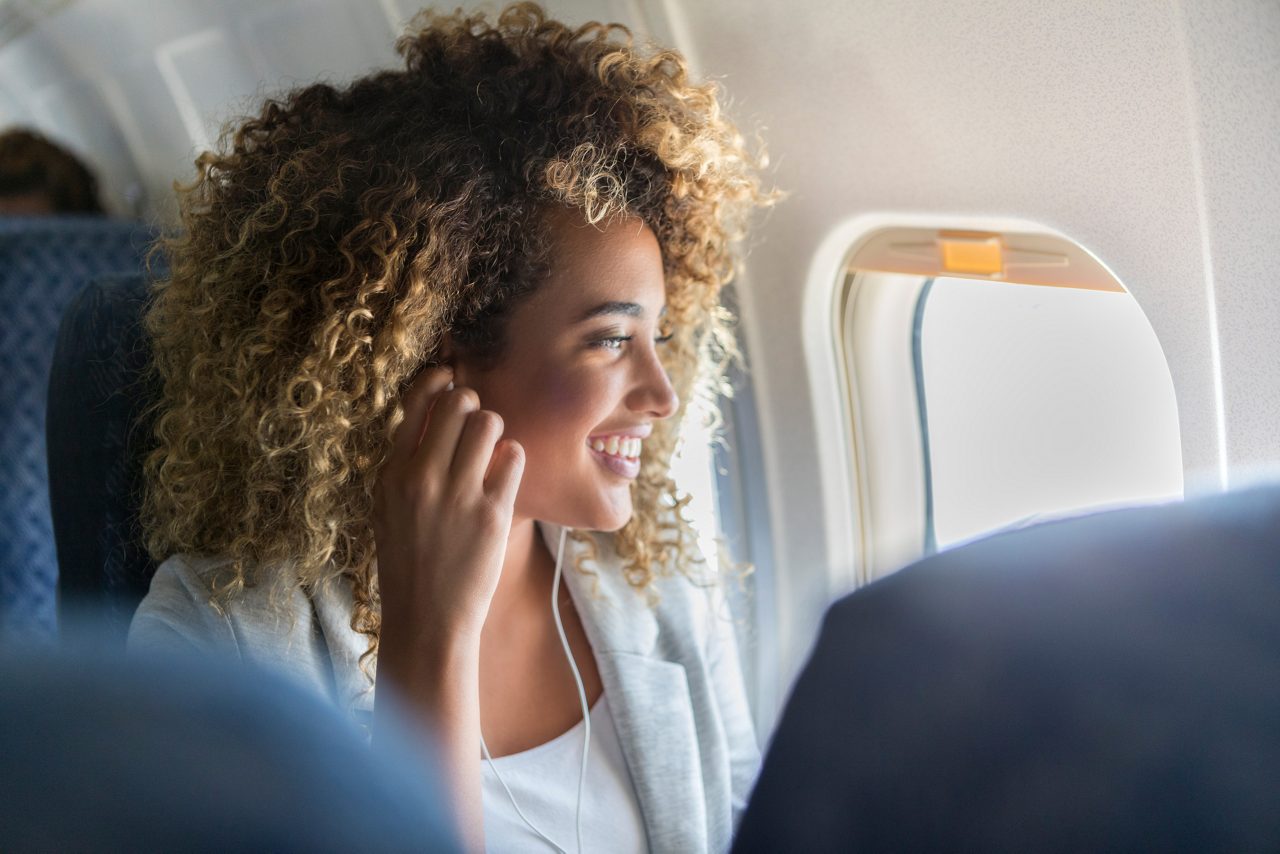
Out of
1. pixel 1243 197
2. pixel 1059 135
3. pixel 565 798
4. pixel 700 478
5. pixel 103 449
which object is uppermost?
pixel 1059 135

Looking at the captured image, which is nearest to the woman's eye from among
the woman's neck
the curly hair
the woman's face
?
the woman's face

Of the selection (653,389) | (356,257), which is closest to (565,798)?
(653,389)

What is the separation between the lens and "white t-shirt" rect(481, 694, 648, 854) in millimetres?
1292

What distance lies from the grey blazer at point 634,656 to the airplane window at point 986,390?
0.29m

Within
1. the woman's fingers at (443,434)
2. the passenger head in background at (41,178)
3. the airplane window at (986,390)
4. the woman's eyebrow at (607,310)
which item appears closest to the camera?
the woman's fingers at (443,434)

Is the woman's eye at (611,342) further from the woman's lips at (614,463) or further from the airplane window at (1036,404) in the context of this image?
the airplane window at (1036,404)

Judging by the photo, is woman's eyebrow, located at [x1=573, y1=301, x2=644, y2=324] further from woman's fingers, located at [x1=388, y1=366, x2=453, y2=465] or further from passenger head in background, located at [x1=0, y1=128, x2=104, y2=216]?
passenger head in background, located at [x1=0, y1=128, x2=104, y2=216]

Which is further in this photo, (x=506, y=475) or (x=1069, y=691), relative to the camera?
(x=506, y=475)

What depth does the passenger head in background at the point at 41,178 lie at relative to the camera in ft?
11.6

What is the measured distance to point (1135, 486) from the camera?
1.50m

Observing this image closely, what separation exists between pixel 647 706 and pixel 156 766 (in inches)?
41.2

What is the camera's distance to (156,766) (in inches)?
16.1

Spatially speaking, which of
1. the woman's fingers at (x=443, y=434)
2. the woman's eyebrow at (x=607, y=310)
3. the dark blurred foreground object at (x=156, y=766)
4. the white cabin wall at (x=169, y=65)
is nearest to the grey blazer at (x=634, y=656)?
the woman's fingers at (x=443, y=434)

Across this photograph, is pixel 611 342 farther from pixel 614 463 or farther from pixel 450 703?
pixel 450 703
